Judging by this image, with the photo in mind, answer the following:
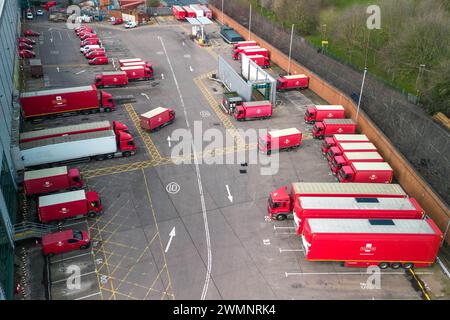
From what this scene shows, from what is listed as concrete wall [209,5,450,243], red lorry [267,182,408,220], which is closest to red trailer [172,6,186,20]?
concrete wall [209,5,450,243]

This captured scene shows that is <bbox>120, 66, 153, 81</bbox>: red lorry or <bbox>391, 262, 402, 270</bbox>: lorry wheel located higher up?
<bbox>120, 66, 153, 81</bbox>: red lorry

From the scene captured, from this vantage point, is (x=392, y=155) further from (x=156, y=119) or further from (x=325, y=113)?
(x=156, y=119)

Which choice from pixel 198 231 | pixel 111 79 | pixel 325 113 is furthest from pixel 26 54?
pixel 198 231

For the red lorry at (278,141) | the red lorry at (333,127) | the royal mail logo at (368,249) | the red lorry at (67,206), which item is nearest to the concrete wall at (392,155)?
the red lorry at (333,127)

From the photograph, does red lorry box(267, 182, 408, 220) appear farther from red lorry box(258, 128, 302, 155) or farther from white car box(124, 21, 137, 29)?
white car box(124, 21, 137, 29)

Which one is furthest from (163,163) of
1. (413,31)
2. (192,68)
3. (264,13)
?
(264,13)
